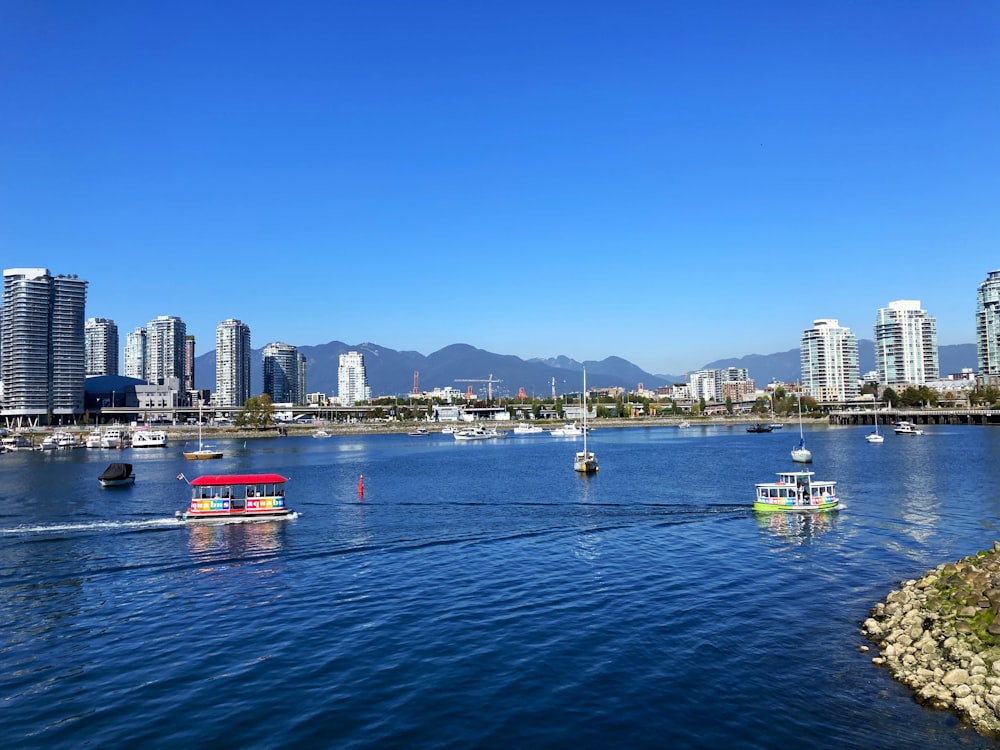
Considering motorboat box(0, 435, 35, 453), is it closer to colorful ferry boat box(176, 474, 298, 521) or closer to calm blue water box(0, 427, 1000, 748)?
calm blue water box(0, 427, 1000, 748)

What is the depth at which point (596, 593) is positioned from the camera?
96.8 feet

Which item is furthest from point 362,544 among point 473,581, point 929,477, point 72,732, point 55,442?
point 55,442

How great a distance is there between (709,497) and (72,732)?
51.3 meters

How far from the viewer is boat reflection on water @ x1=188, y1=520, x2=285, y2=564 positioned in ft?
127

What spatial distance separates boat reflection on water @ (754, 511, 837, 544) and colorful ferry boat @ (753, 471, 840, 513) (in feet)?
2.02

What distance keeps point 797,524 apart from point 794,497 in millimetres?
5379

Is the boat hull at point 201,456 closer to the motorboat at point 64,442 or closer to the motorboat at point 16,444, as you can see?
the motorboat at point 64,442

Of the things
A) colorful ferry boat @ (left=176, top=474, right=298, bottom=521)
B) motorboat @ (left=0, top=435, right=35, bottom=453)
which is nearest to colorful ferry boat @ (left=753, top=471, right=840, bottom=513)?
colorful ferry boat @ (left=176, top=474, right=298, bottom=521)

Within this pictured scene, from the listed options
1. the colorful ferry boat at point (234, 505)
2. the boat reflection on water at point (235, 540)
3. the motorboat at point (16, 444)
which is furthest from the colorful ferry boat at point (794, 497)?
the motorboat at point (16, 444)

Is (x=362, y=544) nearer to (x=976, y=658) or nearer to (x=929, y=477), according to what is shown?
(x=976, y=658)

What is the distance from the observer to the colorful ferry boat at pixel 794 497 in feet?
165

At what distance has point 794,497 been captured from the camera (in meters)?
51.1

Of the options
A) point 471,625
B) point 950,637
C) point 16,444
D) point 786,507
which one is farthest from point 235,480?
point 16,444

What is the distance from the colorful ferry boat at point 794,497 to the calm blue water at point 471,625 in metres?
2.20
